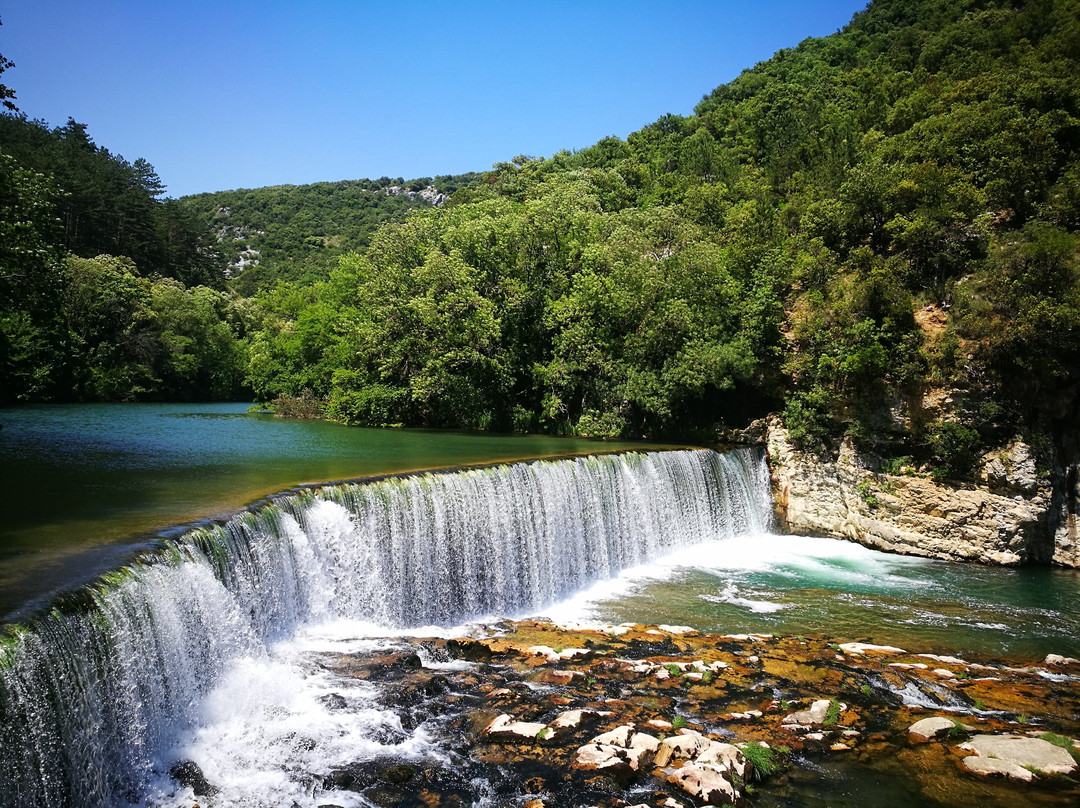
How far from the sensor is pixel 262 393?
122ft

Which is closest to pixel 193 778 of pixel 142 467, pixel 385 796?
pixel 385 796

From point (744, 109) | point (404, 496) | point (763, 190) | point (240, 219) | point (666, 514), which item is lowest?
point (666, 514)

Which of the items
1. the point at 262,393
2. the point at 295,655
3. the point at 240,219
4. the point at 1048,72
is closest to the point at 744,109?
the point at 1048,72

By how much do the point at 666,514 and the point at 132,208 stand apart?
1846 inches

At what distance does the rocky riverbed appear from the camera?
590 centimetres

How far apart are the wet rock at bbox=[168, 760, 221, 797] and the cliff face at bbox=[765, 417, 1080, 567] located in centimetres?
1532

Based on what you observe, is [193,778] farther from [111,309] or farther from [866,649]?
[111,309]

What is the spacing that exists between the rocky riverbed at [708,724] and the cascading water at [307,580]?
111cm

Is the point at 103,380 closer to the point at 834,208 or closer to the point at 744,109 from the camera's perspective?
the point at 834,208

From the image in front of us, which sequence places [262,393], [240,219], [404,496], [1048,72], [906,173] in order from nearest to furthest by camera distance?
[404,496]
[906,173]
[1048,72]
[262,393]
[240,219]

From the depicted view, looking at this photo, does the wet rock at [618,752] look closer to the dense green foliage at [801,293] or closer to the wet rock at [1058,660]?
the wet rock at [1058,660]

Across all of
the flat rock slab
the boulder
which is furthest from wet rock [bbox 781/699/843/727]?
the flat rock slab

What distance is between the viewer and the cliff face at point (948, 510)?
1427cm

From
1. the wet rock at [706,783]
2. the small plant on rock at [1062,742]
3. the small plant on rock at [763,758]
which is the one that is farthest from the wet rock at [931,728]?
the wet rock at [706,783]
